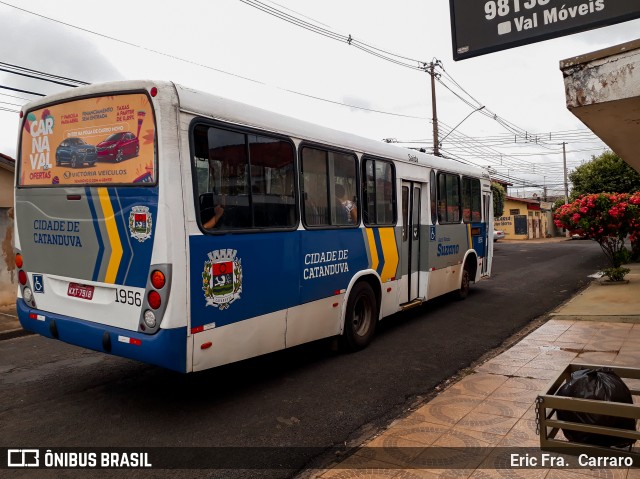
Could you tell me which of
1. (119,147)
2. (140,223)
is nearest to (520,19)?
(140,223)

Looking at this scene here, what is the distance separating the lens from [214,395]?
5.34 meters

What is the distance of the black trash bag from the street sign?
210cm

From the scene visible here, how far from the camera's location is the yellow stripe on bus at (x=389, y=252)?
7562 millimetres

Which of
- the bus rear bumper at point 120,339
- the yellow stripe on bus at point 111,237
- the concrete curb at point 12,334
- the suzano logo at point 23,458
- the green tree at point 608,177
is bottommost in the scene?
the suzano logo at point 23,458

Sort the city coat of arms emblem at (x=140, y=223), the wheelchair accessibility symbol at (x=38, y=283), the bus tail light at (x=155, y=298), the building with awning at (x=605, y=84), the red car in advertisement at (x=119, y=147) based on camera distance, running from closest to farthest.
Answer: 1. the building with awning at (x=605, y=84)
2. the bus tail light at (x=155, y=298)
3. the city coat of arms emblem at (x=140, y=223)
4. the red car in advertisement at (x=119, y=147)
5. the wheelchair accessibility symbol at (x=38, y=283)

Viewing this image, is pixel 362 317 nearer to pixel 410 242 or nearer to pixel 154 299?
pixel 410 242

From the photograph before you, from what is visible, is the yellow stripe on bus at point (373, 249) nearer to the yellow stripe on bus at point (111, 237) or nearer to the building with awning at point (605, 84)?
the yellow stripe on bus at point (111, 237)

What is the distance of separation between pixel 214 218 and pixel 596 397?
3351mm

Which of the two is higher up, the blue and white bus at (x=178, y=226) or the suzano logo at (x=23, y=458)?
the blue and white bus at (x=178, y=226)

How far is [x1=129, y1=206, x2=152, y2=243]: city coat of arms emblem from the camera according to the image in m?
4.35

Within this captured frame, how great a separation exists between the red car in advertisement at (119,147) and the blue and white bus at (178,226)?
0.05ft

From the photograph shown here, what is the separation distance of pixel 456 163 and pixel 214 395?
23.8 feet

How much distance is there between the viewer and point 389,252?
7.71 meters

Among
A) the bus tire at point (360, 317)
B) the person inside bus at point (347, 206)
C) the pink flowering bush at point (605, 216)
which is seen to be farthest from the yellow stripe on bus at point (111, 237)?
the pink flowering bush at point (605, 216)
